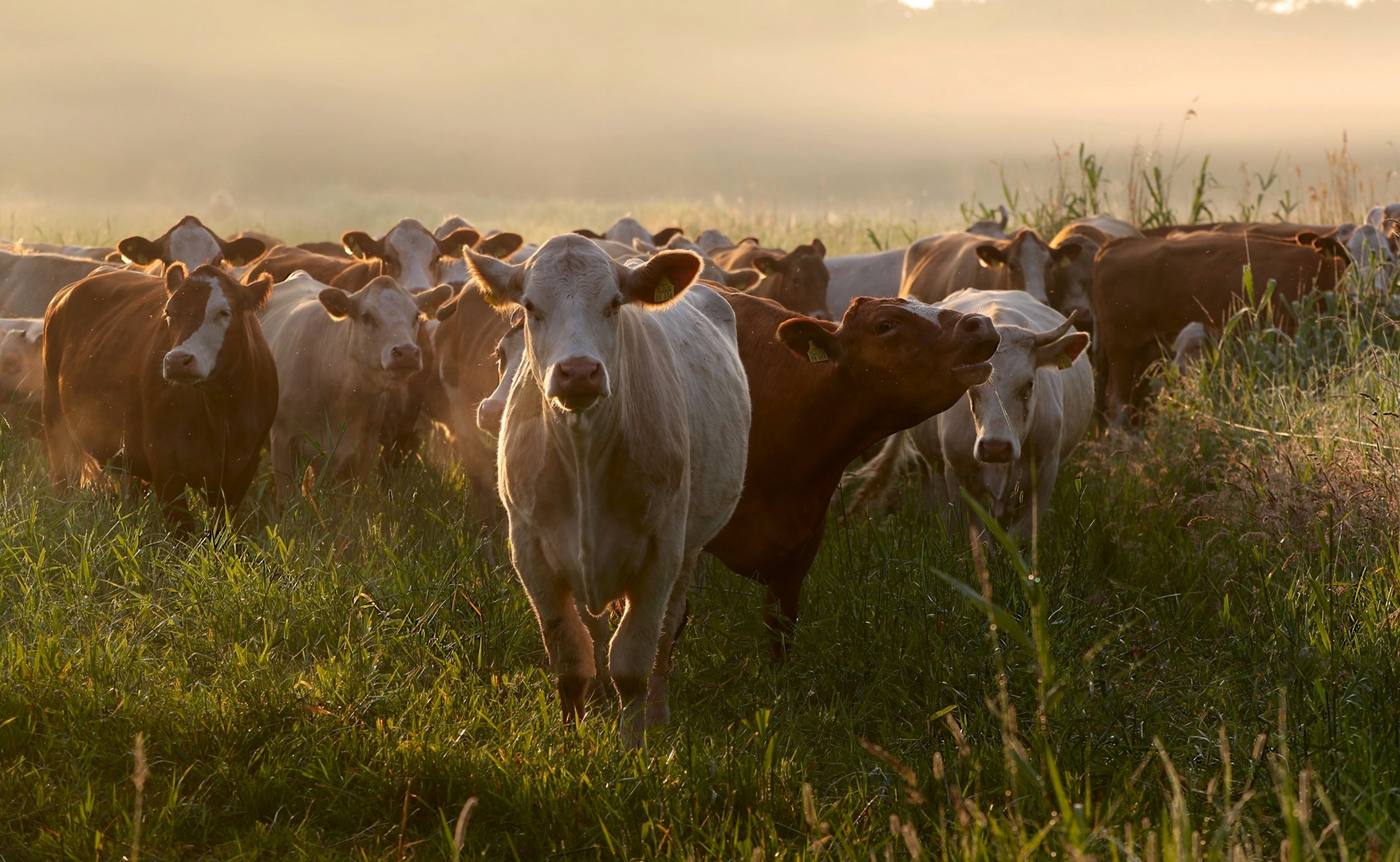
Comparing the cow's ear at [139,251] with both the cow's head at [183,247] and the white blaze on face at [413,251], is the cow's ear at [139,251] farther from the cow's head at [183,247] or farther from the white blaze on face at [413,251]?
the white blaze on face at [413,251]

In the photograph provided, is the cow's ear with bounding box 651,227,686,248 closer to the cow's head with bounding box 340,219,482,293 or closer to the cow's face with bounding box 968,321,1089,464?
the cow's head with bounding box 340,219,482,293

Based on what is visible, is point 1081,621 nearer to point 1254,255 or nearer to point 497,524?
point 497,524

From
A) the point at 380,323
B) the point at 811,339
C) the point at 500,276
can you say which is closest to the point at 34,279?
the point at 380,323

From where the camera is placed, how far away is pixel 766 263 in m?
12.3

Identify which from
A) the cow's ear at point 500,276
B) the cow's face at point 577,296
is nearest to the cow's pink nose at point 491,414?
the cow's face at point 577,296

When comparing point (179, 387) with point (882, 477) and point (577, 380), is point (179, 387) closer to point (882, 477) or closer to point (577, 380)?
point (577, 380)

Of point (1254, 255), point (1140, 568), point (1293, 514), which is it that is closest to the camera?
point (1293, 514)

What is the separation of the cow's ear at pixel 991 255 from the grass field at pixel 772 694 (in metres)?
3.92

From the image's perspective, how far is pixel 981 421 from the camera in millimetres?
5879

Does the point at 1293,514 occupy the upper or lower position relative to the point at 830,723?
upper

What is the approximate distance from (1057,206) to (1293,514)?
10.8 metres

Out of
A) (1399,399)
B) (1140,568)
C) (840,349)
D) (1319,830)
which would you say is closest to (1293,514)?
(1140,568)

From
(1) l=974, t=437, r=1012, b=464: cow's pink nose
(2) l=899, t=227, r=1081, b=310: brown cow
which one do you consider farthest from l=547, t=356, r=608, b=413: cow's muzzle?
(2) l=899, t=227, r=1081, b=310: brown cow

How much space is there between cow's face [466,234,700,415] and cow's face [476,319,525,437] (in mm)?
595
